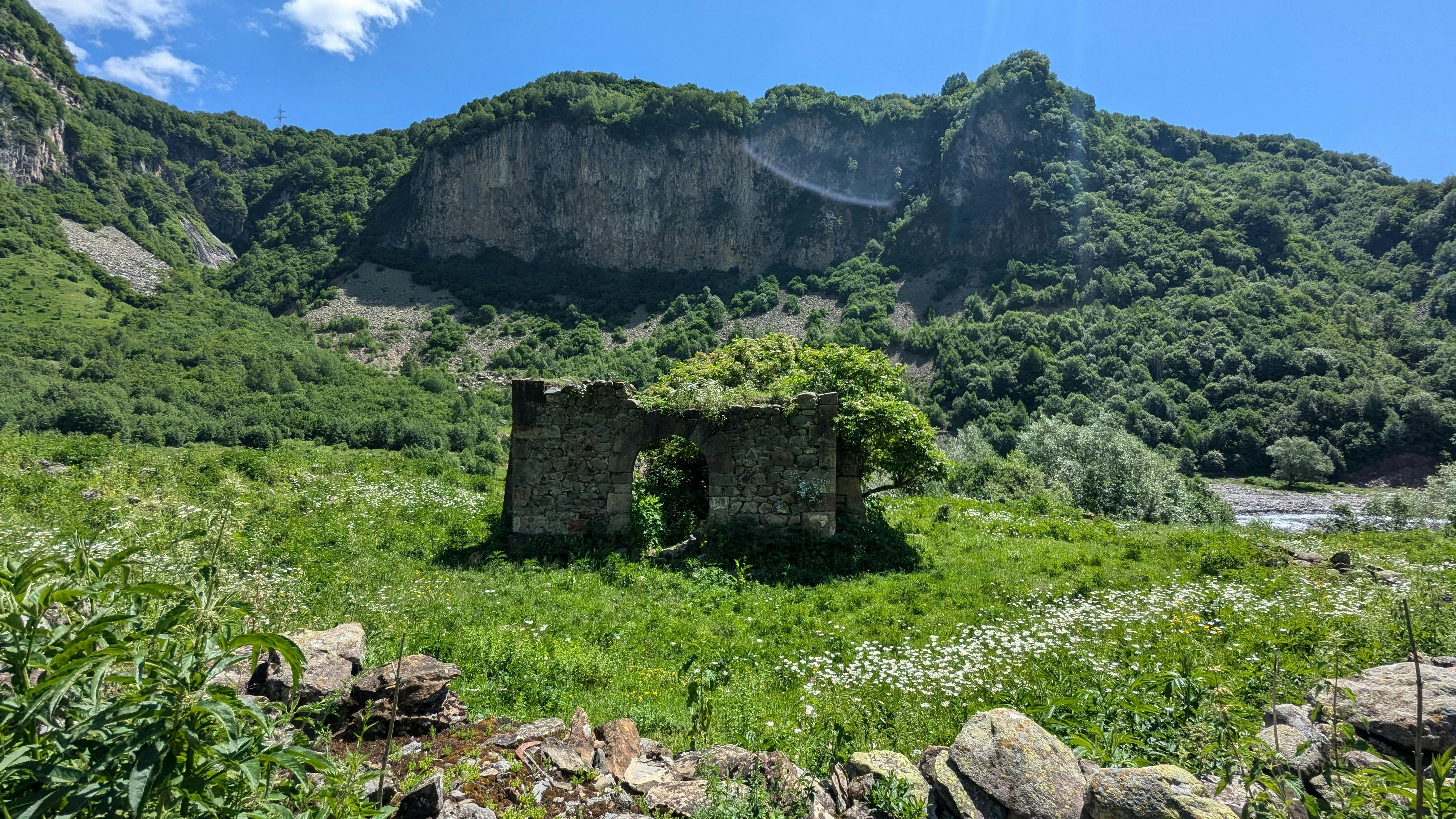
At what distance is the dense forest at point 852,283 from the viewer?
53750 mm

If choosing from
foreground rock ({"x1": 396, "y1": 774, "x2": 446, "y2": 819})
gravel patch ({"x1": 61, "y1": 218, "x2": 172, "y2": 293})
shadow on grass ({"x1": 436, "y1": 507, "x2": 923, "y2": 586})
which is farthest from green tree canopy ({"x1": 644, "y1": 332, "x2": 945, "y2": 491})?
gravel patch ({"x1": 61, "y1": 218, "x2": 172, "y2": 293})

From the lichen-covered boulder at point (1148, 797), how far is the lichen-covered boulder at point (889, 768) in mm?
1053

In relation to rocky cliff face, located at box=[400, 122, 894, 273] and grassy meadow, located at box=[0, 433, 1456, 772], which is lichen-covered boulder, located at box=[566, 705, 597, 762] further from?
rocky cliff face, located at box=[400, 122, 894, 273]

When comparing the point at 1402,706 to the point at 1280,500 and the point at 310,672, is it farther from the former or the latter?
the point at 1280,500

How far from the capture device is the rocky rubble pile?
3369mm

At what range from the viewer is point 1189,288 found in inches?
3130

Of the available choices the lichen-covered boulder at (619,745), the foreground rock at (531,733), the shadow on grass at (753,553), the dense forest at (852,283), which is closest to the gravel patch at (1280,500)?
the dense forest at (852,283)

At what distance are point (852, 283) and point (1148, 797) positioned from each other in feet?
359

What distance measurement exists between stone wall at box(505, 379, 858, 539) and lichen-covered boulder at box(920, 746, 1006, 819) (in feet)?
25.9

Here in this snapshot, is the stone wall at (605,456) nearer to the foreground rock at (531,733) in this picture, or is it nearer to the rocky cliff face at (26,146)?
the foreground rock at (531,733)

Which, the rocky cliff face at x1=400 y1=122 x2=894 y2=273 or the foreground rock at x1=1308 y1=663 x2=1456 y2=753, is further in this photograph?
the rocky cliff face at x1=400 y1=122 x2=894 y2=273

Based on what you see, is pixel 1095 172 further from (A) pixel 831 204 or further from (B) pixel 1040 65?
(A) pixel 831 204

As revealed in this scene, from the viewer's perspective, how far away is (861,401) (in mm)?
11969

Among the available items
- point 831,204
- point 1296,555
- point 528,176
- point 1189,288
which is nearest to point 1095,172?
point 1189,288
